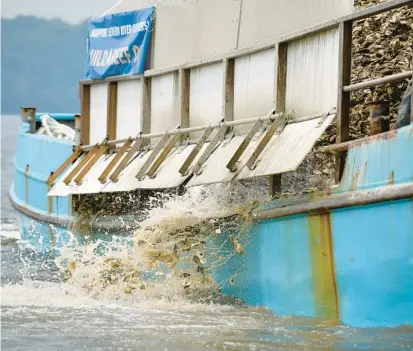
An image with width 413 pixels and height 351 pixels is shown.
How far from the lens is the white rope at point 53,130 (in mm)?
19609

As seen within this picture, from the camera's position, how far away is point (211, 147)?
1038 cm

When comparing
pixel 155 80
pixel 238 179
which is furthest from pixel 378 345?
pixel 155 80

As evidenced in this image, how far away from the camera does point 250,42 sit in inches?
434

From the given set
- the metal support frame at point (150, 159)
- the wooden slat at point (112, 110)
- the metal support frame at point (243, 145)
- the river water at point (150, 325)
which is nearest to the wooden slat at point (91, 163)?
the wooden slat at point (112, 110)

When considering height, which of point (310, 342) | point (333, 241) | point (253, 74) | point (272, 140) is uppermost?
point (253, 74)

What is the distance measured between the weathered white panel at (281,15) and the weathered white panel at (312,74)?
14.1 inches

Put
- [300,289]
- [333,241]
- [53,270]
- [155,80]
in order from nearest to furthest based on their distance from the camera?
[333,241] < [300,289] < [155,80] < [53,270]

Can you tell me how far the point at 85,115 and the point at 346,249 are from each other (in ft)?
22.6

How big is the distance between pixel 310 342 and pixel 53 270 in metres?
7.23

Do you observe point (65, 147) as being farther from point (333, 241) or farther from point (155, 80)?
point (333, 241)

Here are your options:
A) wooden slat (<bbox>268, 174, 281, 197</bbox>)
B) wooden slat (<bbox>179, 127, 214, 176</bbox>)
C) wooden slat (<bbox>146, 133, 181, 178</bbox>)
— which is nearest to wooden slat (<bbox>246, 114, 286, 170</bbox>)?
wooden slat (<bbox>268, 174, 281, 197</bbox>)

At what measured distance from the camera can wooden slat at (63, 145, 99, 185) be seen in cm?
1327

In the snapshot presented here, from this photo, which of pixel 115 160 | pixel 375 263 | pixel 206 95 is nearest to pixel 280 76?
pixel 206 95

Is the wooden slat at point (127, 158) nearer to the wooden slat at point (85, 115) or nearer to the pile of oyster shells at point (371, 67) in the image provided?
the wooden slat at point (85, 115)
